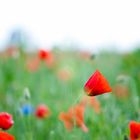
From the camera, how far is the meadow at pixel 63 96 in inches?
105

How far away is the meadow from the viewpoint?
2674 millimetres

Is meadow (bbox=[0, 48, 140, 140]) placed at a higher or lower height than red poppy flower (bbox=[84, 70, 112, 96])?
lower

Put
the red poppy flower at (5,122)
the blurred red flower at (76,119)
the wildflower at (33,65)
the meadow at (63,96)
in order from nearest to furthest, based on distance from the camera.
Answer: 1. the red poppy flower at (5,122)
2. the blurred red flower at (76,119)
3. the meadow at (63,96)
4. the wildflower at (33,65)

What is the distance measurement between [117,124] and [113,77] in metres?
2.14

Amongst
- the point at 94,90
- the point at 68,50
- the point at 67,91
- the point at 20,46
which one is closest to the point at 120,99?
the point at 67,91

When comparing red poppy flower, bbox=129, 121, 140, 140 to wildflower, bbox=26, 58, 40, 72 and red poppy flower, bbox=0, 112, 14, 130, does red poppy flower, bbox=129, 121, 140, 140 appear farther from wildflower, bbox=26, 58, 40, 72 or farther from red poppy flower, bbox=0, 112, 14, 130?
wildflower, bbox=26, 58, 40, 72

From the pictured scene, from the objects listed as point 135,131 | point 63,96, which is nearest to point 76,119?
point 135,131

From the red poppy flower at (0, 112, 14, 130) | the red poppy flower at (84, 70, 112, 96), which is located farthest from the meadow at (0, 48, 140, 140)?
the red poppy flower at (0, 112, 14, 130)

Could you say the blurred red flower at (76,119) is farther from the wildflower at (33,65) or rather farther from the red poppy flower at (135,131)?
the wildflower at (33,65)

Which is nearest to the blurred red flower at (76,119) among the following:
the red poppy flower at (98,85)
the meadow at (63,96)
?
the meadow at (63,96)

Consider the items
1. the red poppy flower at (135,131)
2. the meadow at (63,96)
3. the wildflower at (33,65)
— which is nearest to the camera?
the red poppy flower at (135,131)

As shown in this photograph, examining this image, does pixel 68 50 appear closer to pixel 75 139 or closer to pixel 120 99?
pixel 120 99

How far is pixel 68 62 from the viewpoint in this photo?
18.4 ft

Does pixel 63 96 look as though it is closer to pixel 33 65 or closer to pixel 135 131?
pixel 33 65
